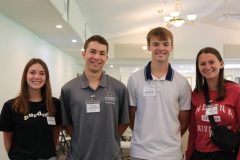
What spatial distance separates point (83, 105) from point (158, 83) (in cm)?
59

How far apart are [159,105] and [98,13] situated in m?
5.17

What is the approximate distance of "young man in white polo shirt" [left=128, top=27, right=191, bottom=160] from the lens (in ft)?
7.14

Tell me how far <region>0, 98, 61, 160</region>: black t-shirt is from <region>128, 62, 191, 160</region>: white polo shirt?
64cm

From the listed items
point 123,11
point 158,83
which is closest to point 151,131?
point 158,83

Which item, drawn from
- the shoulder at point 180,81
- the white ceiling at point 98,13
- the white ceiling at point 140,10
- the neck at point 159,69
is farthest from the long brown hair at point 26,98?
the white ceiling at point 140,10

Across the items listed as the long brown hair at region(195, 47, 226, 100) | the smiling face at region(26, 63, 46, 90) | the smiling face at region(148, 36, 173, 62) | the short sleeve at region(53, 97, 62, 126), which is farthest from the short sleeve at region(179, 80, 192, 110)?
the smiling face at region(26, 63, 46, 90)

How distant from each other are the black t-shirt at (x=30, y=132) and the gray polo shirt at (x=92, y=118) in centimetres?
16

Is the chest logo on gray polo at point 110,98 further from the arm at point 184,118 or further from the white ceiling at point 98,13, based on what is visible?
the white ceiling at point 98,13

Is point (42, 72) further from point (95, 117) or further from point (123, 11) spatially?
point (123, 11)

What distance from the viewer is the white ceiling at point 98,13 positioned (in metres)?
4.29

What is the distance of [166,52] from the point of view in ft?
7.36

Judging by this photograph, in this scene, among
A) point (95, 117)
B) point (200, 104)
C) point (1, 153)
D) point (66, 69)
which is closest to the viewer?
point (95, 117)

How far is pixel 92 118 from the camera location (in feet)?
6.79

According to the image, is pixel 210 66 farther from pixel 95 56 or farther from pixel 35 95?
pixel 35 95
